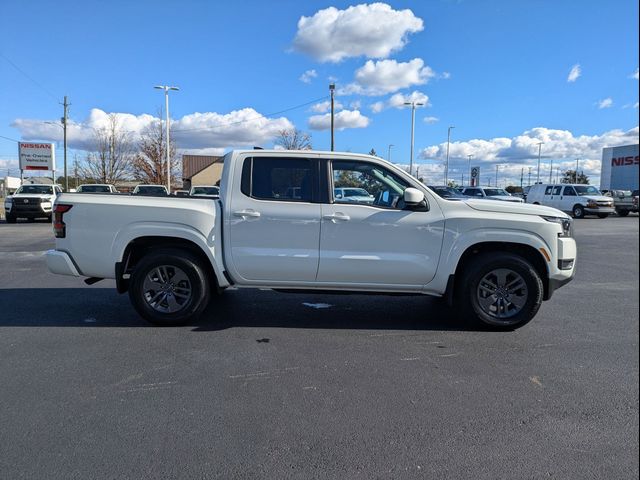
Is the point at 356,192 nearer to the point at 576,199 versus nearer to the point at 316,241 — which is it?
the point at 316,241

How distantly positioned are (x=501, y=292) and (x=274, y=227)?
8.56ft

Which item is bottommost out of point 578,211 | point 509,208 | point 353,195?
point 578,211

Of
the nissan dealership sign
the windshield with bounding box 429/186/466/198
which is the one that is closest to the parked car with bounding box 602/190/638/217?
the windshield with bounding box 429/186/466/198

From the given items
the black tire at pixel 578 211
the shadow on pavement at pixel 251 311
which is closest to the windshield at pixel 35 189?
the shadow on pavement at pixel 251 311

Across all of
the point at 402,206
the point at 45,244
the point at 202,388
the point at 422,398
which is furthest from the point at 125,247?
the point at 45,244

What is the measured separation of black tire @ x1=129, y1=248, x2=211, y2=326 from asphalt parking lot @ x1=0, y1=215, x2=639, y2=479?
19cm

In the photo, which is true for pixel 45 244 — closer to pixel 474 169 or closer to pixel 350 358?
pixel 350 358

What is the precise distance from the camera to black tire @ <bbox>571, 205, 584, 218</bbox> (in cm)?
2738

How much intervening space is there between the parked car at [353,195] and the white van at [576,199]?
23806 mm

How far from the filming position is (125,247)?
5.29 m

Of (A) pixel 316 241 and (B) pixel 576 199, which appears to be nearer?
(A) pixel 316 241

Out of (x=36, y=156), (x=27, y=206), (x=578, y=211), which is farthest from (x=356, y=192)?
(x=36, y=156)

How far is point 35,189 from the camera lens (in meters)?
22.9

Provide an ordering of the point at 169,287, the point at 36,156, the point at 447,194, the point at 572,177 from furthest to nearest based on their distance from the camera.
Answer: the point at 572,177
the point at 36,156
the point at 447,194
the point at 169,287
